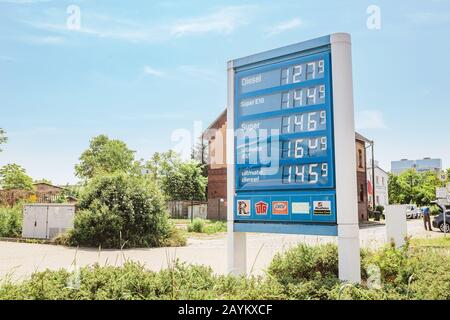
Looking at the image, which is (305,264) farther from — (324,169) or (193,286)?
(193,286)

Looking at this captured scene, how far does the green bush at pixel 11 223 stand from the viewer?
67.4ft

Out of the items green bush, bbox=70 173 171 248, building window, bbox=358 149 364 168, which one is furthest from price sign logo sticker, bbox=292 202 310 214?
building window, bbox=358 149 364 168

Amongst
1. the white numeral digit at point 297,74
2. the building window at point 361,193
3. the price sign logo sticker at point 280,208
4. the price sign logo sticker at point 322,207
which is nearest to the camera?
the price sign logo sticker at point 322,207

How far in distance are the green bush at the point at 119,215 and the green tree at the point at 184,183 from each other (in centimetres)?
2763

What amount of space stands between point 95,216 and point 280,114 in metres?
10.7

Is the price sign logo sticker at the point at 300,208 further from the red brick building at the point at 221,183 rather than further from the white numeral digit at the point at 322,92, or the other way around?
the red brick building at the point at 221,183

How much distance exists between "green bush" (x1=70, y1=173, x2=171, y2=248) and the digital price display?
374 inches

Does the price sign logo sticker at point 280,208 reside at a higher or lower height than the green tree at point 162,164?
lower

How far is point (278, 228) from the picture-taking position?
21.6 ft

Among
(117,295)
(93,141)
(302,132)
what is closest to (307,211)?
(302,132)

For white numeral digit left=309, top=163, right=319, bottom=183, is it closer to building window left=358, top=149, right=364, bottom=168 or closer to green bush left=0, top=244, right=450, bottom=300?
green bush left=0, top=244, right=450, bottom=300

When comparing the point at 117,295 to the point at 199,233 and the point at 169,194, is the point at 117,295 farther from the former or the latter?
the point at 169,194

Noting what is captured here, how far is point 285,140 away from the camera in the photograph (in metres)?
6.71

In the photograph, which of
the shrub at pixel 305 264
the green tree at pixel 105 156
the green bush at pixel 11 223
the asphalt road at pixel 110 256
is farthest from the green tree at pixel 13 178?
the shrub at pixel 305 264
